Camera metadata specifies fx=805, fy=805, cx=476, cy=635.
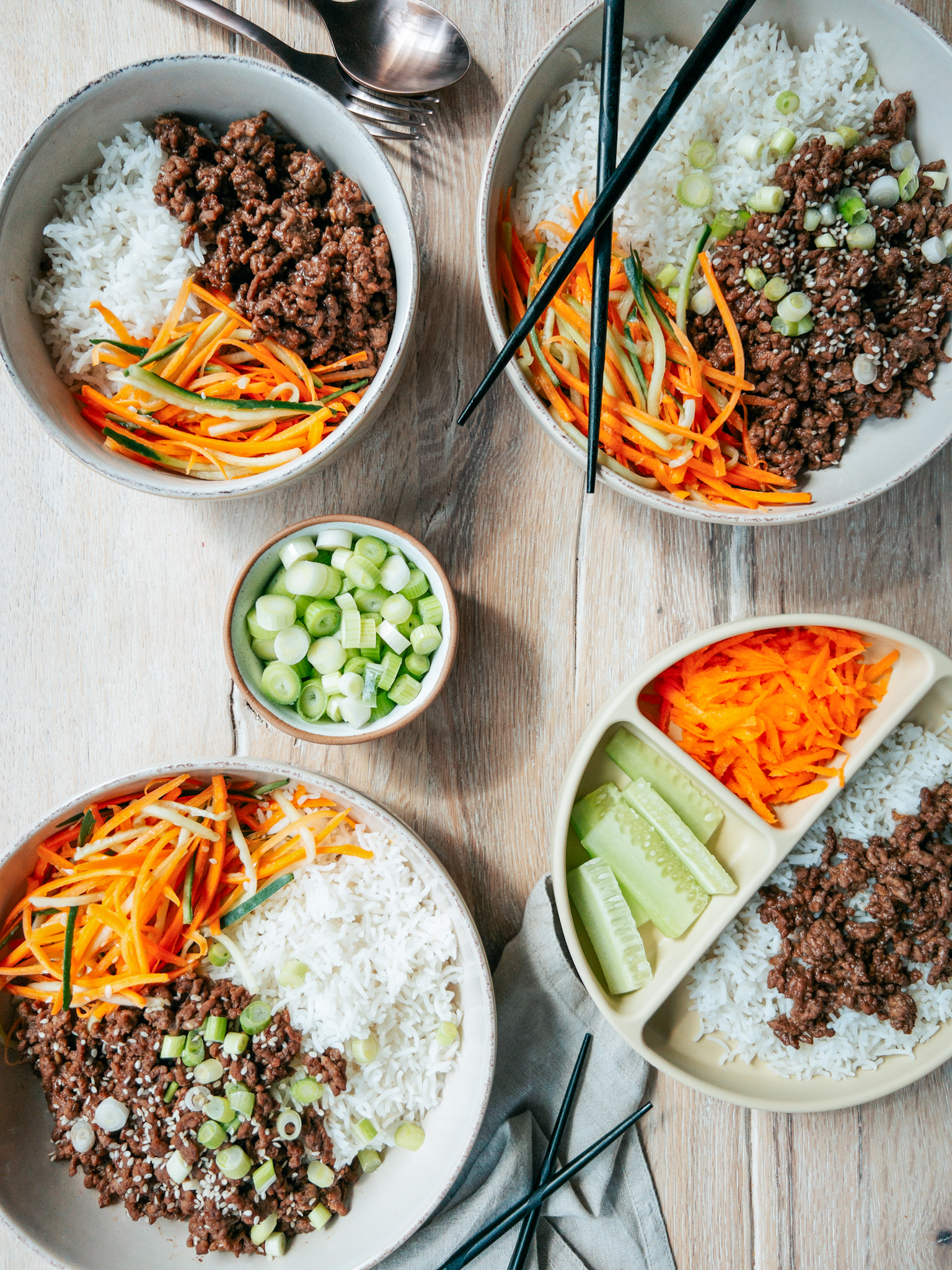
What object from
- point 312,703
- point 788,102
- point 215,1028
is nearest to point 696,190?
point 788,102

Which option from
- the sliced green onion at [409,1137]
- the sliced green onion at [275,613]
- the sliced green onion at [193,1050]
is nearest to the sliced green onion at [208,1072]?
the sliced green onion at [193,1050]

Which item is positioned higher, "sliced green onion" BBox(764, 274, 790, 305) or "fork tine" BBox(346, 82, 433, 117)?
"fork tine" BBox(346, 82, 433, 117)

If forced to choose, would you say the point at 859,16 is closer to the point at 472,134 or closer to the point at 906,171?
the point at 906,171

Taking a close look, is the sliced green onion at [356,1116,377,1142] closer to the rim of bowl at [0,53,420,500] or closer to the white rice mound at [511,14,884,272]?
the rim of bowl at [0,53,420,500]

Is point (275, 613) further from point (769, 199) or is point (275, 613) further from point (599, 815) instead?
point (769, 199)

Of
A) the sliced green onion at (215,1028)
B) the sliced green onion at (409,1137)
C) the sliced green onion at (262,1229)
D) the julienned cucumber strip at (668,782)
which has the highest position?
the julienned cucumber strip at (668,782)

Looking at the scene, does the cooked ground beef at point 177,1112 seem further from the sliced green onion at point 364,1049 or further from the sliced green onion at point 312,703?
the sliced green onion at point 312,703

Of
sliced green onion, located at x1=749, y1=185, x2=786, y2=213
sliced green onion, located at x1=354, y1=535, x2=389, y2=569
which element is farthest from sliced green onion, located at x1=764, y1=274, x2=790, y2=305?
sliced green onion, located at x1=354, y1=535, x2=389, y2=569
